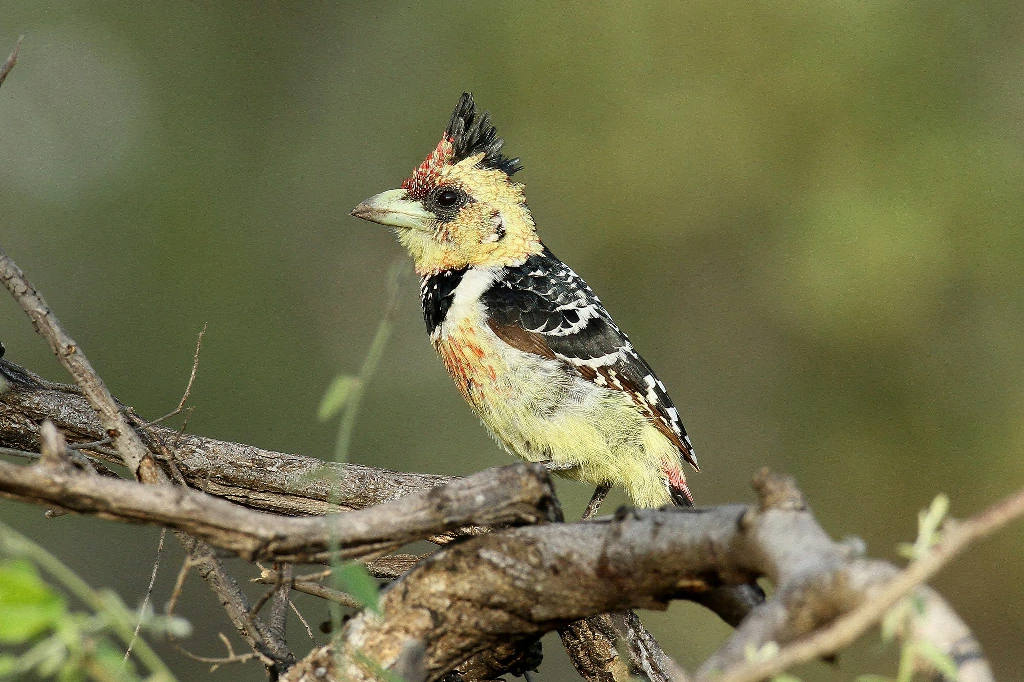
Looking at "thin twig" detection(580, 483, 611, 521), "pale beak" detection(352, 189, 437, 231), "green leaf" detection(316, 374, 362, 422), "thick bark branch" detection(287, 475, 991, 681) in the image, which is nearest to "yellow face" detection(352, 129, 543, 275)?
"pale beak" detection(352, 189, 437, 231)

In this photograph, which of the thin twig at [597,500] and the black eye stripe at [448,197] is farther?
the black eye stripe at [448,197]

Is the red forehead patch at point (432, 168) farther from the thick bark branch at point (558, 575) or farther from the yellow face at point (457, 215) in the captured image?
the thick bark branch at point (558, 575)

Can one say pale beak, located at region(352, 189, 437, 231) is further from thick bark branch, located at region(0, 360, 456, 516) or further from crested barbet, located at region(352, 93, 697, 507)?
thick bark branch, located at region(0, 360, 456, 516)

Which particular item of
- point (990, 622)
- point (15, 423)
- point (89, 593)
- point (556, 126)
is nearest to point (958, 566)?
point (990, 622)

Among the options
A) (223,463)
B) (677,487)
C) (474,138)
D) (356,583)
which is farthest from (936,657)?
(474,138)

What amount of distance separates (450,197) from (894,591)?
10.3ft

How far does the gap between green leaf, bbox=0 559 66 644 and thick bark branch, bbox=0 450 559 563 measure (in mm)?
403

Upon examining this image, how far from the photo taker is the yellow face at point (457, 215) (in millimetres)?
3916

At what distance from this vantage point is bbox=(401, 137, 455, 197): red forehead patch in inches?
158

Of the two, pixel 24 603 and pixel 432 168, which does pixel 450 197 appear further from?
pixel 24 603

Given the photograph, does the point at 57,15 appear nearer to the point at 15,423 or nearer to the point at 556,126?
the point at 556,126

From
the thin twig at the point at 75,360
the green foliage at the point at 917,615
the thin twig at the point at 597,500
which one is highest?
the thin twig at the point at 597,500

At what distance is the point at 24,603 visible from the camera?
101cm

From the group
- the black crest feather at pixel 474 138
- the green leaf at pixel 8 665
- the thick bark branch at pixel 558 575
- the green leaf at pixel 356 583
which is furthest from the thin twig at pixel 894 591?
the black crest feather at pixel 474 138
